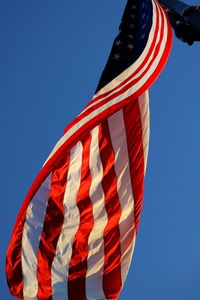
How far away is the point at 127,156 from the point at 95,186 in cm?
86

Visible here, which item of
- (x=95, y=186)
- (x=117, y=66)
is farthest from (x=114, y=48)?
(x=95, y=186)

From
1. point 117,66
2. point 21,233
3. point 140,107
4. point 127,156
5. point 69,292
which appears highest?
point 117,66

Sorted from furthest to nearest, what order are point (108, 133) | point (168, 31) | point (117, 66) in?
point (108, 133) → point (117, 66) → point (168, 31)

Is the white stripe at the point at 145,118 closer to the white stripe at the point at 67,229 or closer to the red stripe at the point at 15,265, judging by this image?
the white stripe at the point at 67,229

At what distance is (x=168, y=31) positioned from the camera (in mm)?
→ 8562

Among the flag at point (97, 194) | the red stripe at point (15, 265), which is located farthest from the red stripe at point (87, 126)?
the red stripe at point (15, 265)

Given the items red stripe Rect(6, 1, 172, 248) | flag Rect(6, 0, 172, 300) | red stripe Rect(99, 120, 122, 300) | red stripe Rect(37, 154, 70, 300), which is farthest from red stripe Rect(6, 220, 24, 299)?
red stripe Rect(99, 120, 122, 300)

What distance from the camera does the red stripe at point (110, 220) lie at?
980 cm

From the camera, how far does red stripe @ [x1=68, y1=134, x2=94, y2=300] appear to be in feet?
32.1

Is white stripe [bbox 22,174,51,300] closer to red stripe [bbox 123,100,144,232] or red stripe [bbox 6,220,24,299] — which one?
red stripe [bbox 6,220,24,299]

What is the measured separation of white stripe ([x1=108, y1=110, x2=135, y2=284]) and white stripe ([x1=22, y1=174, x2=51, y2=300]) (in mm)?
1395

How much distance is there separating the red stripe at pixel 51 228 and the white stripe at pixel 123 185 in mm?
987

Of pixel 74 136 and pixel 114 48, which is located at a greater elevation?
pixel 114 48

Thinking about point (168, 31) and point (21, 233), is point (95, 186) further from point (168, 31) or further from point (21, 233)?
point (168, 31)
